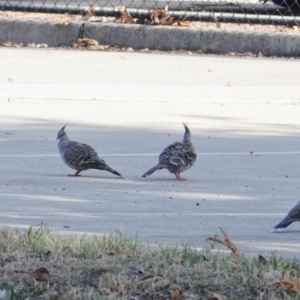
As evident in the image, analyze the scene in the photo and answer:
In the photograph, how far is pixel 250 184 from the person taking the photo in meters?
8.81

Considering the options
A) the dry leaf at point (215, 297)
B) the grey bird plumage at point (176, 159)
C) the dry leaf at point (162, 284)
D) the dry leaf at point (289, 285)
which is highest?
the dry leaf at point (289, 285)

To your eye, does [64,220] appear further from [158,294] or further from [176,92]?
[176,92]

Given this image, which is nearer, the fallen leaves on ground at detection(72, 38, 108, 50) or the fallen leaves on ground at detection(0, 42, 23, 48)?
the fallen leaves on ground at detection(72, 38, 108, 50)

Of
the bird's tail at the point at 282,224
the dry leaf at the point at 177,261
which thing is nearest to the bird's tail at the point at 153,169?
the bird's tail at the point at 282,224

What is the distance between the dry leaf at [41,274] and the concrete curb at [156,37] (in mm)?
10265

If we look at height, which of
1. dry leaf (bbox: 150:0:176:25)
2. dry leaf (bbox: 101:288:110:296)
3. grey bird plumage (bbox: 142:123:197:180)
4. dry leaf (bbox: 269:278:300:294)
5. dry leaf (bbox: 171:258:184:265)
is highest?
dry leaf (bbox: 150:0:176:25)

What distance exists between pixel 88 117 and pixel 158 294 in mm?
6629

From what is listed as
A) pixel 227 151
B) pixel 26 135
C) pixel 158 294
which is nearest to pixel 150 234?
pixel 158 294

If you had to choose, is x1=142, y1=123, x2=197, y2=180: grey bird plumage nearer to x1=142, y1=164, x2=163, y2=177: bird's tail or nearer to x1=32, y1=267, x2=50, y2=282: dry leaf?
x1=142, y1=164, x2=163, y2=177: bird's tail

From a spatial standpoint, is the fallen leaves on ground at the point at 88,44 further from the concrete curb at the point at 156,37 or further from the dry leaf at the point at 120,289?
the dry leaf at the point at 120,289

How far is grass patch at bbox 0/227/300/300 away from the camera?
17.3 feet

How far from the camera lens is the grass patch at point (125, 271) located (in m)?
5.27

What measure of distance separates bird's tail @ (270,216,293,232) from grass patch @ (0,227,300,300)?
77 centimetres

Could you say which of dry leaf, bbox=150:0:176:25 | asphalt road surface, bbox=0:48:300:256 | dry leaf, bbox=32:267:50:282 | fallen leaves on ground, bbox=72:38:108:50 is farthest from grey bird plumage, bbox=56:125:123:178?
dry leaf, bbox=150:0:176:25
